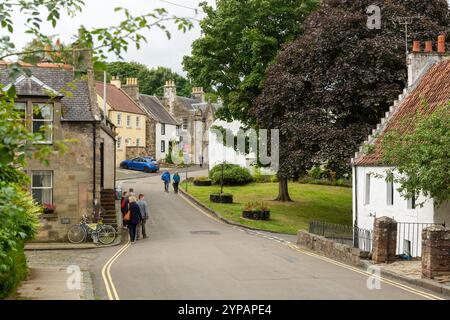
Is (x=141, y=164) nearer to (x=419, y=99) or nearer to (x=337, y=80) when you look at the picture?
(x=337, y=80)

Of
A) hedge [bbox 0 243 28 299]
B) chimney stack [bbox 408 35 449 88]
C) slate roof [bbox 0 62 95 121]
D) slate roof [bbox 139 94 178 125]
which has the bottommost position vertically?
hedge [bbox 0 243 28 299]

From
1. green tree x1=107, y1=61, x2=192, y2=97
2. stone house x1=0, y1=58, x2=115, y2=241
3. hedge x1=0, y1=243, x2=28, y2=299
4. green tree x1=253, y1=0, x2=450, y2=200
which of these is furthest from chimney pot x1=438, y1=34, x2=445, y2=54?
green tree x1=107, y1=61, x2=192, y2=97

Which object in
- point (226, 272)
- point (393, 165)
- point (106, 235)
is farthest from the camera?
point (106, 235)

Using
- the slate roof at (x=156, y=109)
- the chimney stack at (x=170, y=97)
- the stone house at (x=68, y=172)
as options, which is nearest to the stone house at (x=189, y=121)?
the chimney stack at (x=170, y=97)

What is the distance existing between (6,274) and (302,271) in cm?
842

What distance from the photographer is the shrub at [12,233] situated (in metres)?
7.95

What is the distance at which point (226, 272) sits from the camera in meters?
A: 17.9

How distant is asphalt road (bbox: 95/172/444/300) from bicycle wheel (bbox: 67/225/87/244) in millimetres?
2721

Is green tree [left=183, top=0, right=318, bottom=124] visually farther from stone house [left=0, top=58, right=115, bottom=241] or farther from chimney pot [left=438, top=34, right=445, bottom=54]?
stone house [left=0, top=58, right=115, bottom=241]

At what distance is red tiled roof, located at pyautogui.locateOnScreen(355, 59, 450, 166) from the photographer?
2679 cm

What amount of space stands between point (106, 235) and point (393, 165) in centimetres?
1266

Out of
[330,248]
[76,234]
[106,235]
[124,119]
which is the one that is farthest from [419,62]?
[124,119]

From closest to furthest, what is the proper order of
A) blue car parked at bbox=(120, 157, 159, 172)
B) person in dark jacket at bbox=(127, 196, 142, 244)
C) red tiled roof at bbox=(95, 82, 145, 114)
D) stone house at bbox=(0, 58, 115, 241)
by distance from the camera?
person in dark jacket at bbox=(127, 196, 142, 244), stone house at bbox=(0, 58, 115, 241), blue car parked at bbox=(120, 157, 159, 172), red tiled roof at bbox=(95, 82, 145, 114)

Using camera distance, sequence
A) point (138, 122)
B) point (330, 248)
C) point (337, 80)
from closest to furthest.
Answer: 1. point (330, 248)
2. point (337, 80)
3. point (138, 122)
